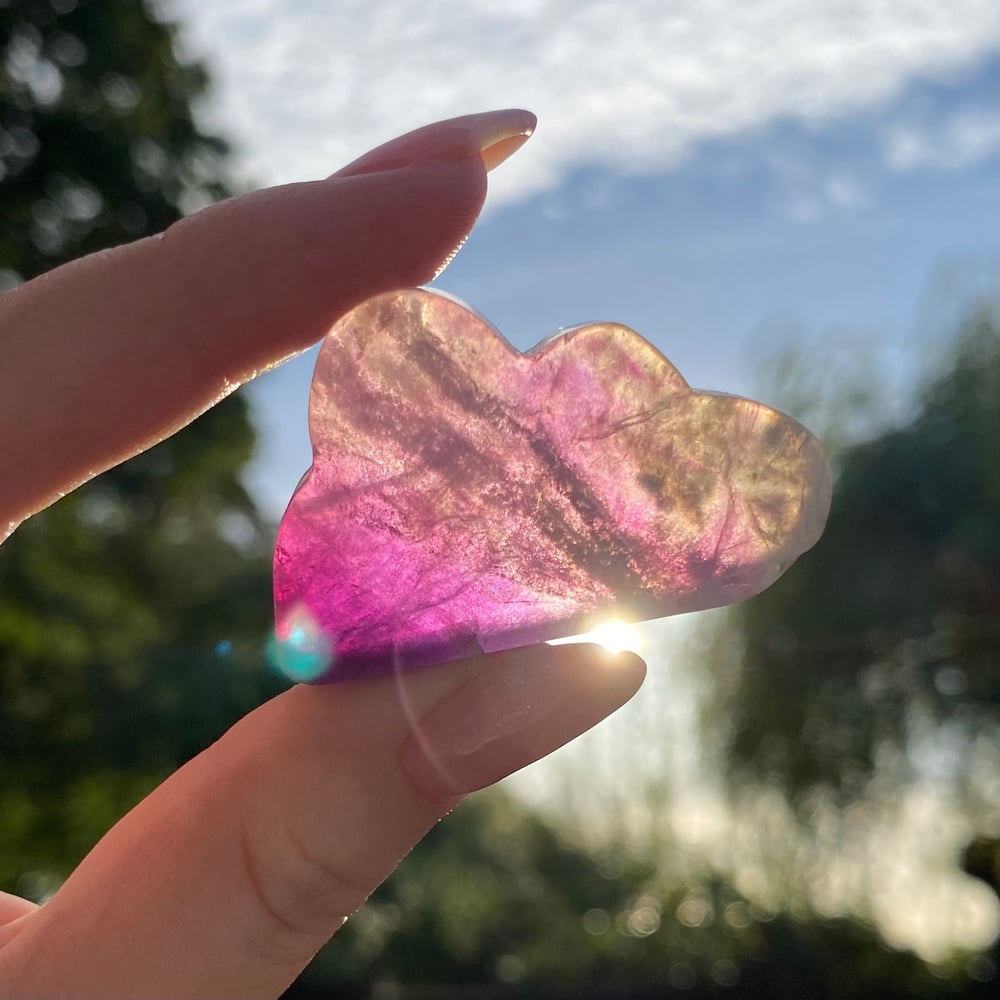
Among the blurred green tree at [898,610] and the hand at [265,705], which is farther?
the blurred green tree at [898,610]

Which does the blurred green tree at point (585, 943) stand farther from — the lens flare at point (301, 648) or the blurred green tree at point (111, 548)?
the lens flare at point (301, 648)

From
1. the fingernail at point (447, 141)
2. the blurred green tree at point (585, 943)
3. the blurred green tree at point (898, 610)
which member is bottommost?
the blurred green tree at point (585, 943)

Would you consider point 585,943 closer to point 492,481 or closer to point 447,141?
point 492,481

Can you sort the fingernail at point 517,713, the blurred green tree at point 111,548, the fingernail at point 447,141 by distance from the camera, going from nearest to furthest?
the fingernail at point 517,713 < the fingernail at point 447,141 < the blurred green tree at point 111,548

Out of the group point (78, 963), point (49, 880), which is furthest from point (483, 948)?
point (78, 963)

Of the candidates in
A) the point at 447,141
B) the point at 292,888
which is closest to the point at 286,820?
A: the point at 292,888

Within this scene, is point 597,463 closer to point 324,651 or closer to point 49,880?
point 324,651

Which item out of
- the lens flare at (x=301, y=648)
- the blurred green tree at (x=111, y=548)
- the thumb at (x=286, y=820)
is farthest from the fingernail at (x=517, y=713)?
the blurred green tree at (x=111, y=548)
